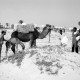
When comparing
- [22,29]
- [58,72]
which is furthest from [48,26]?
[58,72]

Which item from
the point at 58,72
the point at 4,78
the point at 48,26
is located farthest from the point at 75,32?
the point at 4,78

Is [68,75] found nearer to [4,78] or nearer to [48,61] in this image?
[48,61]

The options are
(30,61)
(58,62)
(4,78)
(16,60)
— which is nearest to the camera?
(4,78)

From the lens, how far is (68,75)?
8594 mm

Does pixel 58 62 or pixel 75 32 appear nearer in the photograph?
pixel 58 62

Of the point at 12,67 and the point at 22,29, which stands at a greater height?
the point at 22,29

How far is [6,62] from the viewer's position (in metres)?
11.9

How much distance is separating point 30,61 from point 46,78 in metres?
2.24

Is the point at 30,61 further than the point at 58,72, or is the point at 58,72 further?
the point at 30,61

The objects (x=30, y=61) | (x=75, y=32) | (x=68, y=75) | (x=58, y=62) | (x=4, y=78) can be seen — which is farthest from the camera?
(x=75, y=32)

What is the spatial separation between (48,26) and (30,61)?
15.3 ft

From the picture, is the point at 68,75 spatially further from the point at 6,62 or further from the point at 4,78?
the point at 6,62

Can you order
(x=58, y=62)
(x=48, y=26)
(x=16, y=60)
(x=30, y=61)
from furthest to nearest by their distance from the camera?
(x=48, y=26) → (x=16, y=60) → (x=30, y=61) → (x=58, y=62)

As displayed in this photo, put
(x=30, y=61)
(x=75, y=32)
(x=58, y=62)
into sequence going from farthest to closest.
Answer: (x=75, y=32)
(x=30, y=61)
(x=58, y=62)
